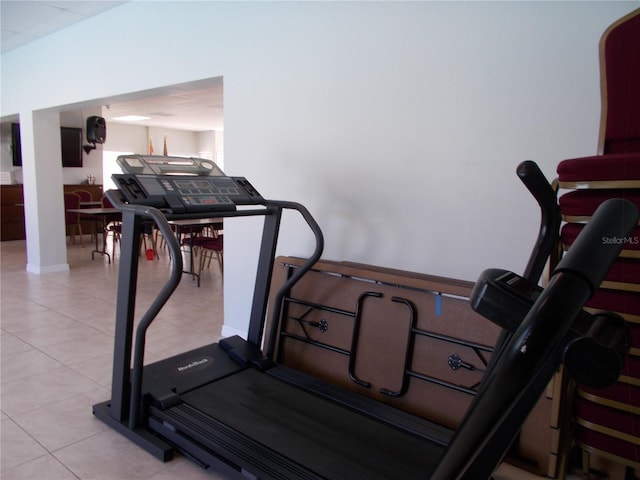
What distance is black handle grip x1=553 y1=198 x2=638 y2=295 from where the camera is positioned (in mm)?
559

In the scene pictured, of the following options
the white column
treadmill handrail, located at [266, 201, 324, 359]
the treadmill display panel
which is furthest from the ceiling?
treadmill handrail, located at [266, 201, 324, 359]

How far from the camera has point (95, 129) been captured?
928cm

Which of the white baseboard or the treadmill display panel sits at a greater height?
the treadmill display panel

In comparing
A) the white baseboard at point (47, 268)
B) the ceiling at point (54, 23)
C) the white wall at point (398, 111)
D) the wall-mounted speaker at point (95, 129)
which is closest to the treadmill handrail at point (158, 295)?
the white wall at point (398, 111)

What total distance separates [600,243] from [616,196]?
1046 millimetres

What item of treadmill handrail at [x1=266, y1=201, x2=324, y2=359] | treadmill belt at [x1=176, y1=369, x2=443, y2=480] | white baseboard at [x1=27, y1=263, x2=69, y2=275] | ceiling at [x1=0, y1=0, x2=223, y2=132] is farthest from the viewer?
white baseboard at [x1=27, y1=263, x2=69, y2=275]

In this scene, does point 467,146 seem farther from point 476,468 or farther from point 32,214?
point 32,214

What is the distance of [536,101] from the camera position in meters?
2.31

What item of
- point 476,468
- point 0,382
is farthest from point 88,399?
point 476,468

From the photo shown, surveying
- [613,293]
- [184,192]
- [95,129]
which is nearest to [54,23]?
[184,192]

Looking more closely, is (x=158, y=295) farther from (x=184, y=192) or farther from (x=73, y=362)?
(x=73, y=362)

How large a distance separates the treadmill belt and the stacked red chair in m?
0.68

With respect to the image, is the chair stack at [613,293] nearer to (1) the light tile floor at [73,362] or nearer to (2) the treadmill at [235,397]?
(2) the treadmill at [235,397]

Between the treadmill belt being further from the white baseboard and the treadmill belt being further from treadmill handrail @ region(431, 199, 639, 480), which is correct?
the white baseboard
